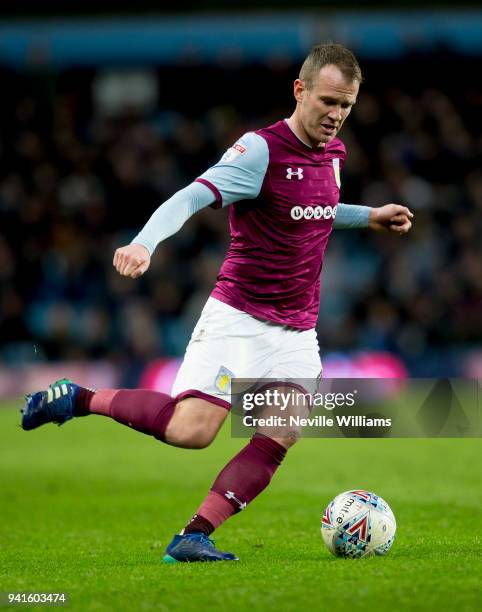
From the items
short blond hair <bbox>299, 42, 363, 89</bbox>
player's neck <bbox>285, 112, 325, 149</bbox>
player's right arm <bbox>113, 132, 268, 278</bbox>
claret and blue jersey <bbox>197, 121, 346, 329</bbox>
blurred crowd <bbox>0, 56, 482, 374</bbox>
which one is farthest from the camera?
blurred crowd <bbox>0, 56, 482, 374</bbox>

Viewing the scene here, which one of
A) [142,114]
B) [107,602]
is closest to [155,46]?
[142,114]

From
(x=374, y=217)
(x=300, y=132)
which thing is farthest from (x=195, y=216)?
(x=300, y=132)

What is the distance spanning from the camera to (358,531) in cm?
618

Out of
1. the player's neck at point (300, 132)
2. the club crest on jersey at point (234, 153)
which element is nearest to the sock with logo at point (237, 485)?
the club crest on jersey at point (234, 153)

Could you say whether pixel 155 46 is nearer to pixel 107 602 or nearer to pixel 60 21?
pixel 60 21

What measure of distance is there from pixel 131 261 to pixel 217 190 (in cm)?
81

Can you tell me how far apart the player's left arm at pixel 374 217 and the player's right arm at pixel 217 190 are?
3.09 feet

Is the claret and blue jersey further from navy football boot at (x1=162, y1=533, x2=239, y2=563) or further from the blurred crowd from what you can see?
the blurred crowd

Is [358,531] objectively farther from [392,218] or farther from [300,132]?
[300,132]

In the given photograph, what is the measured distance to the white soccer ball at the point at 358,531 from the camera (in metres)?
6.18

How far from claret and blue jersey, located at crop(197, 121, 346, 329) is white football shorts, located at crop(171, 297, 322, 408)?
0.22 ft

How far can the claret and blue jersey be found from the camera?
619cm

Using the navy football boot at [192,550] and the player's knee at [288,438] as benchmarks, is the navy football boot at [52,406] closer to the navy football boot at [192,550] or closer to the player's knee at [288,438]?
the navy football boot at [192,550]

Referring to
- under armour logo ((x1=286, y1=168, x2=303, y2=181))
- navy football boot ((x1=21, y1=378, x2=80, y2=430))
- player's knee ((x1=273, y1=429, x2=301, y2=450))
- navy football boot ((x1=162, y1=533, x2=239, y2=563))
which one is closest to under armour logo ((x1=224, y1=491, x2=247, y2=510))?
navy football boot ((x1=162, y1=533, x2=239, y2=563))
